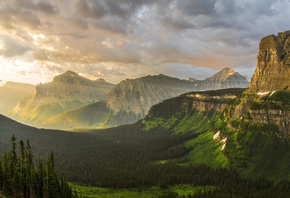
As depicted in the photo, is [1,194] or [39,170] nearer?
[1,194]

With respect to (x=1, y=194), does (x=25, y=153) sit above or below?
above

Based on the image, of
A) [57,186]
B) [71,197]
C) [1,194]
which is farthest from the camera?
[71,197]

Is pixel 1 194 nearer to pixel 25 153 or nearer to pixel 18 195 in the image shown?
pixel 18 195

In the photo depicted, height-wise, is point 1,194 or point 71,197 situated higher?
point 1,194

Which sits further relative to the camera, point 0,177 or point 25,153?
point 25,153

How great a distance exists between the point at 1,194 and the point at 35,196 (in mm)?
14537

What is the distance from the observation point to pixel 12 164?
156 metres

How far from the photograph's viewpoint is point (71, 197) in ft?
556

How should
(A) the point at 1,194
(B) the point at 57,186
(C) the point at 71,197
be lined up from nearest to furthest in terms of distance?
(A) the point at 1,194 < (B) the point at 57,186 < (C) the point at 71,197

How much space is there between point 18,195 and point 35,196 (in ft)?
24.4

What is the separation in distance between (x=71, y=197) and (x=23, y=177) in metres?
32.7

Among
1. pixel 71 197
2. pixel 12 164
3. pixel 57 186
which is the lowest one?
pixel 71 197

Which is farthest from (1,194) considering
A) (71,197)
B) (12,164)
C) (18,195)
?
(71,197)

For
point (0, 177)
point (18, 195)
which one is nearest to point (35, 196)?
point (18, 195)
